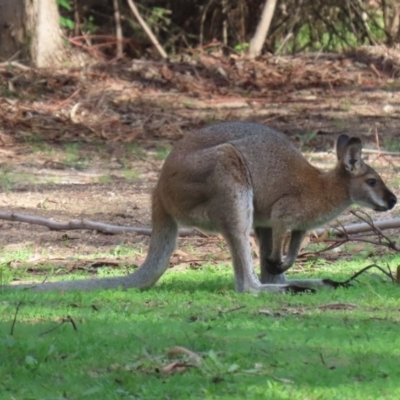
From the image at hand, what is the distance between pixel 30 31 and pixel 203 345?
1275 cm

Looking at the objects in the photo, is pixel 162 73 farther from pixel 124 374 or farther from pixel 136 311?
pixel 124 374

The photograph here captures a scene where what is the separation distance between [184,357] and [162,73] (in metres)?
13.4

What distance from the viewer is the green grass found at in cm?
483

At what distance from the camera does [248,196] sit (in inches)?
289

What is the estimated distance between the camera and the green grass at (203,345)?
4832mm

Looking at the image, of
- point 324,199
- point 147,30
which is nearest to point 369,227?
point 324,199

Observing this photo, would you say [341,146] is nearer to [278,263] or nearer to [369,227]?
[278,263]

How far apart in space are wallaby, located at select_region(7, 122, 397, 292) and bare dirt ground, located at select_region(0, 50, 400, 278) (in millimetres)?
1482

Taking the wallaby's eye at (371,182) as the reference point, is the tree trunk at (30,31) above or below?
above

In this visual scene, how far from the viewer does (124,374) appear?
500 cm

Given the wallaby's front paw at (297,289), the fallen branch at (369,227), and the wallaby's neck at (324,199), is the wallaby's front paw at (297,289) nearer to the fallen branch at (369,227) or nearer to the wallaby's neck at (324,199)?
the wallaby's neck at (324,199)

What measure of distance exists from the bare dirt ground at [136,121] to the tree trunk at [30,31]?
0.44m

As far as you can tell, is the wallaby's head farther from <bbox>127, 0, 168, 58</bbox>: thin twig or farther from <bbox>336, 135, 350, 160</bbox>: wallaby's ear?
<bbox>127, 0, 168, 58</bbox>: thin twig

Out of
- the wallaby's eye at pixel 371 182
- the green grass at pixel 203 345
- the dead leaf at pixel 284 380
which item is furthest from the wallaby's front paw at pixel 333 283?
the dead leaf at pixel 284 380
